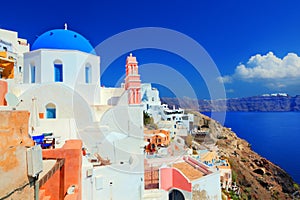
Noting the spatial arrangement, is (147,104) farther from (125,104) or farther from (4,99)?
(4,99)

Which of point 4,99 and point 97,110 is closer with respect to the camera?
point 4,99

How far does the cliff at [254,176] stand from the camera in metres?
22.5

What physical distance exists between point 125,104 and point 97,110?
1292 mm

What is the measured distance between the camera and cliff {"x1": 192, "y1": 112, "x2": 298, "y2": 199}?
22472 mm

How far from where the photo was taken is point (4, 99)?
18.9 feet

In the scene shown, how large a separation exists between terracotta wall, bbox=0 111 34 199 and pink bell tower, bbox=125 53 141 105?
813 cm

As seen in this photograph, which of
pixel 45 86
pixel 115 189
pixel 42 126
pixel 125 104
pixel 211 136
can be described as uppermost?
pixel 45 86

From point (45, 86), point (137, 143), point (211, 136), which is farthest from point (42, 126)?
point (211, 136)

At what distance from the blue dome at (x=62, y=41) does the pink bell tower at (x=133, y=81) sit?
2.05 meters

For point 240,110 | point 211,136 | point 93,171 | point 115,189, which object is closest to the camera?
point 93,171

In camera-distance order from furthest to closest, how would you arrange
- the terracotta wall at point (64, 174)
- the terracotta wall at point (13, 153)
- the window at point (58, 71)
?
the window at point (58, 71) < the terracotta wall at point (64, 174) < the terracotta wall at point (13, 153)

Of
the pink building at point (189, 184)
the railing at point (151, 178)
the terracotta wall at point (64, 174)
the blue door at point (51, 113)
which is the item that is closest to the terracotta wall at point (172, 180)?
the pink building at point (189, 184)

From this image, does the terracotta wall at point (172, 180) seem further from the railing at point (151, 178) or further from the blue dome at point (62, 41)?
the blue dome at point (62, 41)

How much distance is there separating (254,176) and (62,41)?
24.8m
